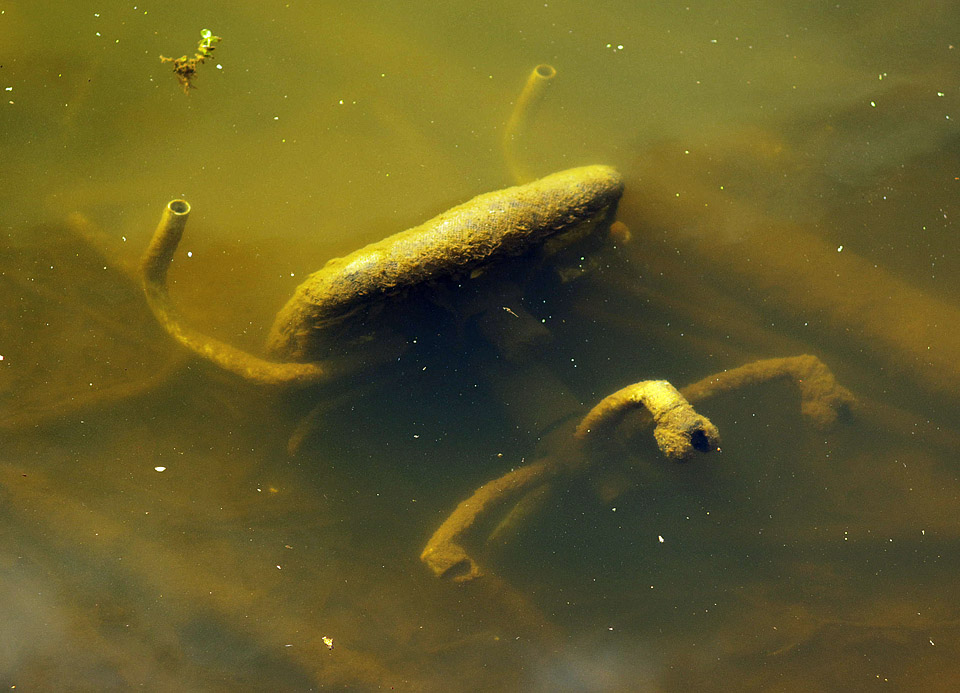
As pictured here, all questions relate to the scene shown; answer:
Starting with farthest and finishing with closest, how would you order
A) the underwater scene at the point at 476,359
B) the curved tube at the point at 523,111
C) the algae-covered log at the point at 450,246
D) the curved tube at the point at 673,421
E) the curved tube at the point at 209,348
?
the curved tube at the point at 523,111 < the underwater scene at the point at 476,359 < the curved tube at the point at 209,348 < the curved tube at the point at 673,421 < the algae-covered log at the point at 450,246

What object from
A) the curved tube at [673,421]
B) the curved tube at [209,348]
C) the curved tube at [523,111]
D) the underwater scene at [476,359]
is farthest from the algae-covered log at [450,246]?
the curved tube at [673,421]

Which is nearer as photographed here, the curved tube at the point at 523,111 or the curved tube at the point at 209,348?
the curved tube at the point at 209,348

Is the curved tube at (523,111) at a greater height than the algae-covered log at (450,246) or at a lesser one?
greater

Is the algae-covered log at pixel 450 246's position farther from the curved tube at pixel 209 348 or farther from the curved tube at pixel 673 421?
the curved tube at pixel 673 421

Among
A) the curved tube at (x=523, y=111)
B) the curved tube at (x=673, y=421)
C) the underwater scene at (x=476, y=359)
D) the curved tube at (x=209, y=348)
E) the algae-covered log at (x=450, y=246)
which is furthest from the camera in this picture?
the curved tube at (x=523, y=111)

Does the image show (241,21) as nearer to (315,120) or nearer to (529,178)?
(315,120)

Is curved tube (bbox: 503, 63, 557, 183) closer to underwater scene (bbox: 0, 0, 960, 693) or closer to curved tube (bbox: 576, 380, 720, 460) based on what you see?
underwater scene (bbox: 0, 0, 960, 693)

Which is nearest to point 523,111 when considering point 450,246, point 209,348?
point 450,246

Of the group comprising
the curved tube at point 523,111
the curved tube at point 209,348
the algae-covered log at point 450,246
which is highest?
the curved tube at point 523,111
